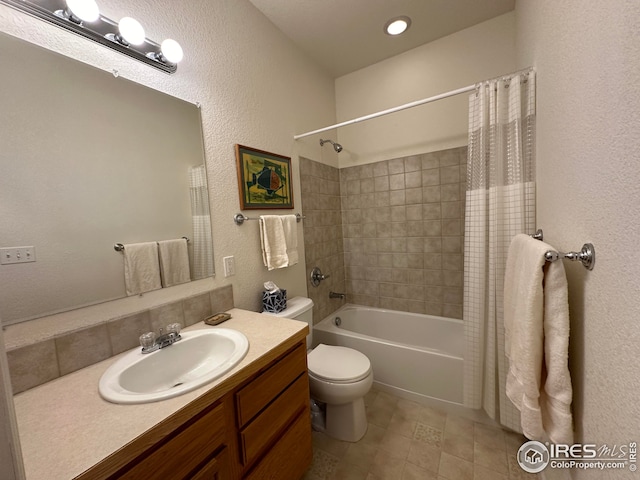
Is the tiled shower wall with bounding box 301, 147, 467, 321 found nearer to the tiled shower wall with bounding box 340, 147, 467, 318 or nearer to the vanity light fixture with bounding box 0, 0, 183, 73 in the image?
the tiled shower wall with bounding box 340, 147, 467, 318

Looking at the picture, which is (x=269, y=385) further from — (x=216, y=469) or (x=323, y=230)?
(x=323, y=230)

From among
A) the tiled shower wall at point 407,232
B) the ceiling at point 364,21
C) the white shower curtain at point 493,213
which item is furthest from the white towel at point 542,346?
the ceiling at point 364,21

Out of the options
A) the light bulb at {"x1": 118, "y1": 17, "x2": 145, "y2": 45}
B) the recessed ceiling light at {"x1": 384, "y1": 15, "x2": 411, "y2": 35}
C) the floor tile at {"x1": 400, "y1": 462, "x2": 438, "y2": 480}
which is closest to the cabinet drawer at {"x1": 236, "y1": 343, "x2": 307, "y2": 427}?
the floor tile at {"x1": 400, "y1": 462, "x2": 438, "y2": 480}

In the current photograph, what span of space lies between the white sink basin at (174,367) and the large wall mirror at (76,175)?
0.30 meters

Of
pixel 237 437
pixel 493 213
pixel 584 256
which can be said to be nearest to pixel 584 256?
pixel 584 256

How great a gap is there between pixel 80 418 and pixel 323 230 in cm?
186

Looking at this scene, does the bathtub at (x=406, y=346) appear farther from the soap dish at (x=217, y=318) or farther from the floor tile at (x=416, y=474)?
the soap dish at (x=217, y=318)

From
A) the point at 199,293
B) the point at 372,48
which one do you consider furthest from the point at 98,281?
the point at 372,48

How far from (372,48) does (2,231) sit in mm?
2475

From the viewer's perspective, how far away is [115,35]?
3.14 ft

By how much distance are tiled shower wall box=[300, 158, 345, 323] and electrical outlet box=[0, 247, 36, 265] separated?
1.49m

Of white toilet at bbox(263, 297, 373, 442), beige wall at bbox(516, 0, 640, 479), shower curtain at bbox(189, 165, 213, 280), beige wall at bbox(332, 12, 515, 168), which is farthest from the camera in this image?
beige wall at bbox(332, 12, 515, 168)

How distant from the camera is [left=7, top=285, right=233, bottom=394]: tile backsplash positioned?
0.78 metres

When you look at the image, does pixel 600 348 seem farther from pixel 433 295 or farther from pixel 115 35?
pixel 115 35
